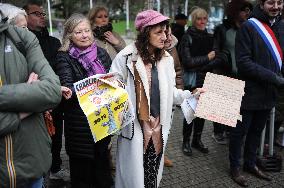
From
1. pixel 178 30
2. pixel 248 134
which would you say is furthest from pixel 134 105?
pixel 178 30

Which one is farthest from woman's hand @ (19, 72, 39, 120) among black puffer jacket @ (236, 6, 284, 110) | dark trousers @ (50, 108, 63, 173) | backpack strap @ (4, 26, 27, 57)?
black puffer jacket @ (236, 6, 284, 110)

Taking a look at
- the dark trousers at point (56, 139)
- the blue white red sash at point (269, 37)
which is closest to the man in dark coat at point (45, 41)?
the dark trousers at point (56, 139)

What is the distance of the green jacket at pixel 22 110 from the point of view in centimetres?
180

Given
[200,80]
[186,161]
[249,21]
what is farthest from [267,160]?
[249,21]

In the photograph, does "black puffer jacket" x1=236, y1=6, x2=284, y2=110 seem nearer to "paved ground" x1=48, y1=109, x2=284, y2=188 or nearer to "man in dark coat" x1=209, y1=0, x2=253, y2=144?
"man in dark coat" x1=209, y1=0, x2=253, y2=144

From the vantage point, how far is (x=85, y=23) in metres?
2.96

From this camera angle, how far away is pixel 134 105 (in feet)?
9.53

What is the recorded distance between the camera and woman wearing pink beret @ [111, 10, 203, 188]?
2.84m

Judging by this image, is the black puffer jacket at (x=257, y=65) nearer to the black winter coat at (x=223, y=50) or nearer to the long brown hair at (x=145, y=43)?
the black winter coat at (x=223, y=50)

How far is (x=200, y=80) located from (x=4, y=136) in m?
3.17

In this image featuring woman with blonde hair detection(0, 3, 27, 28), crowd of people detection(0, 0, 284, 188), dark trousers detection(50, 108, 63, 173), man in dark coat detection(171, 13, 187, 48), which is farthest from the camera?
man in dark coat detection(171, 13, 187, 48)

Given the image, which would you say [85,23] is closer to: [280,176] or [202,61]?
[202,61]

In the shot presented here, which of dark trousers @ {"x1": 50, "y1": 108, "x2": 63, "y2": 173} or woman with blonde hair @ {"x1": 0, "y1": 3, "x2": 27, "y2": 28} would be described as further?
dark trousers @ {"x1": 50, "y1": 108, "x2": 63, "y2": 173}

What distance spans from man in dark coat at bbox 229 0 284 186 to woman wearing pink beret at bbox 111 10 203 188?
0.89 m
